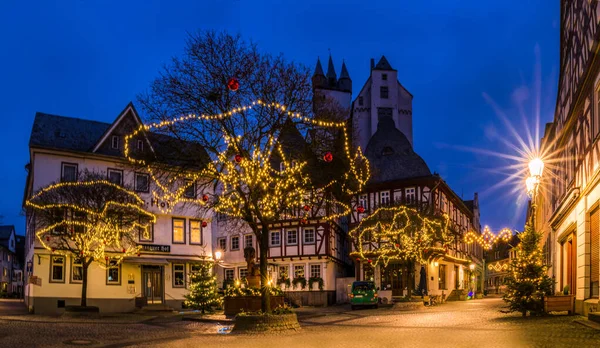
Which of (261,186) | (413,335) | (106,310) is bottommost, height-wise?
(106,310)

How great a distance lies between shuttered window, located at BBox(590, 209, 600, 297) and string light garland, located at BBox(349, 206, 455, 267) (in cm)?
2109

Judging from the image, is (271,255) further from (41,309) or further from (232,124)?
(232,124)

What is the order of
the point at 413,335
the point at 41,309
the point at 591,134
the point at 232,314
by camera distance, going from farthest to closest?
1. the point at 41,309
2. the point at 232,314
3. the point at 591,134
4. the point at 413,335

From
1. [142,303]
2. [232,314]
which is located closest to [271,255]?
[142,303]

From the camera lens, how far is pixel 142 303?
129 feet

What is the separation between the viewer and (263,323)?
1939cm

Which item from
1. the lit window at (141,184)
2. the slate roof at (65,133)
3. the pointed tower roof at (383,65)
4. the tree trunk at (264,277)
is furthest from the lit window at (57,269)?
the pointed tower roof at (383,65)

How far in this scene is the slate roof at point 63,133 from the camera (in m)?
38.4

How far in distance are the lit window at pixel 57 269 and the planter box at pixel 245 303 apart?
48.3 feet

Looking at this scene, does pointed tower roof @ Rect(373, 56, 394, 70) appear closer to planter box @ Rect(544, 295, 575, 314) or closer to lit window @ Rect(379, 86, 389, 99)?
lit window @ Rect(379, 86, 389, 99)

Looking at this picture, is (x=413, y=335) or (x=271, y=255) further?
(x=271, y=255)

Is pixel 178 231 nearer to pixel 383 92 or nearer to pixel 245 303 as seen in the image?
pixel 245 303

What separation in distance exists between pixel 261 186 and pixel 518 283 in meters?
9.29

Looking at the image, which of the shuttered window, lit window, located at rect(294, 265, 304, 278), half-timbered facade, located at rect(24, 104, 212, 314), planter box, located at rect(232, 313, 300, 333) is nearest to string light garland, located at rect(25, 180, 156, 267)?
half-timbered facade, located at rect(24, 104, 212, 314)
